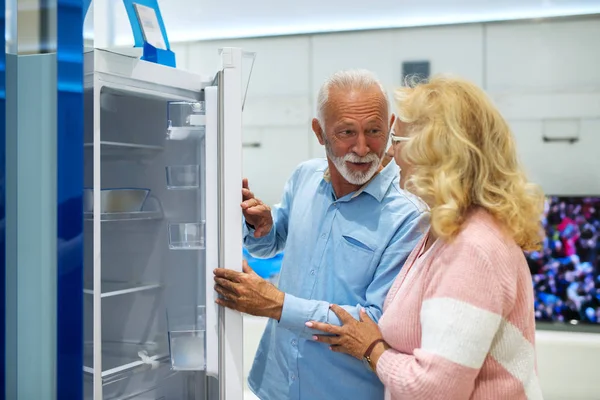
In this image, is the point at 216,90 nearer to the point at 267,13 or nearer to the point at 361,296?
the point at 361,296

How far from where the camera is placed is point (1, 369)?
1.47 metres

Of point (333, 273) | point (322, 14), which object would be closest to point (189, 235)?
point (333, 273)

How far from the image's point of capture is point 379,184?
6.13ft

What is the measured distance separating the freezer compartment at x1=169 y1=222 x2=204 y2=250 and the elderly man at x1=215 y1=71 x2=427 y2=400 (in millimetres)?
152

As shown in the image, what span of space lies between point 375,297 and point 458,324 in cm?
49

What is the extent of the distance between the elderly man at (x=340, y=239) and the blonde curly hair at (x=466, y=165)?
1.10 feet

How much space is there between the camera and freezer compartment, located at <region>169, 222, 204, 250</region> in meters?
1.74

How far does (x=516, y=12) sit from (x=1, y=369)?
351cm

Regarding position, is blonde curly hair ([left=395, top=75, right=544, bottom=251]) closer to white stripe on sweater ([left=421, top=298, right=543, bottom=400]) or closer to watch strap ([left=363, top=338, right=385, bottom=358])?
white stripe on sweater ([left=421, top=298, right=543, bottom=400])

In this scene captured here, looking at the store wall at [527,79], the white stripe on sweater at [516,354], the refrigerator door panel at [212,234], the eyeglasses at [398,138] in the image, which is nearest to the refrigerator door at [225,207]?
the refrigerator door panel at [212,234]

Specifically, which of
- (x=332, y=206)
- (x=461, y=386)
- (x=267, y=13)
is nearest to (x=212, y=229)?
(x=332, y=206)

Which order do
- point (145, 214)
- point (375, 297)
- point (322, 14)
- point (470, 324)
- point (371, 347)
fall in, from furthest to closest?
point (322, 14) → point (145, 214) → point (375, 297) → point (371, 347) → point (470, 324)

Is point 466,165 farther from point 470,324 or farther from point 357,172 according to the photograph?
point 357,172

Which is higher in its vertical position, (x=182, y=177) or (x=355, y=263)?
(x=182, y=177)
